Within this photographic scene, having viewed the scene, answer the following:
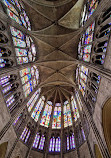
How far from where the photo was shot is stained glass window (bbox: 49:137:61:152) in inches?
498

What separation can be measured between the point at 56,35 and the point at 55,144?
47.7 feet

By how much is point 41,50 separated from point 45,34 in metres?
2.39

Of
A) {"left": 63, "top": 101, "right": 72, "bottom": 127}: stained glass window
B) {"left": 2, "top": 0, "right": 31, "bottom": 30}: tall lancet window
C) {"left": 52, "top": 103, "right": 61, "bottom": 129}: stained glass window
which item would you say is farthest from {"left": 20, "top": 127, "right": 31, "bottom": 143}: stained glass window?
{"left": 2, "top": 0, "right": 31, "bottom": 30}: tall lancet window

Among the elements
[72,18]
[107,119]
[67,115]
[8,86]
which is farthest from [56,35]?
[67,115]

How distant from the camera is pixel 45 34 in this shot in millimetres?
13562

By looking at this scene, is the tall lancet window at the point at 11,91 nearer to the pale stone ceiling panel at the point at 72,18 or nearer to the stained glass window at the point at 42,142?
the stained glass window at the point at 42,142

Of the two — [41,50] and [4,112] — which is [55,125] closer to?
[4,112]

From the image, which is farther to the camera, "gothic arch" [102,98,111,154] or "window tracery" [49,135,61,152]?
"window tracery" [49,135,61,152]

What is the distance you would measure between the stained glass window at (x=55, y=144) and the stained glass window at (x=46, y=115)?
2202 mm

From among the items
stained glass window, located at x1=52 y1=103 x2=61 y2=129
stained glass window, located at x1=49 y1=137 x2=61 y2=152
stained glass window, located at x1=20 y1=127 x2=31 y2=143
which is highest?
stained glass window, located at x1=20 y1=127 x2=31 y2=143

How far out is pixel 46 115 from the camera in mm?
16188

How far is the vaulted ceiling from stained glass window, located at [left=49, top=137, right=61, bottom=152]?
7.39 m

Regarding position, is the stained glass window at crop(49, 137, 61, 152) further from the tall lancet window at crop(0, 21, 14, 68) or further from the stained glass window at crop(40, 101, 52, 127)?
the tall lancet window at crop(0, 21, 14, 68)

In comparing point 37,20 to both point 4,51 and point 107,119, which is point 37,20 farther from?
point 107,119
